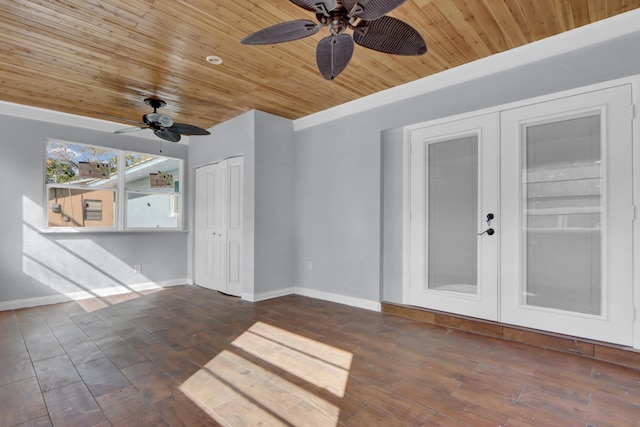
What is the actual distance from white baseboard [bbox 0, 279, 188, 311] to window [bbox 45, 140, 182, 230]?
943 millimetres

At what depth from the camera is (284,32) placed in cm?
192

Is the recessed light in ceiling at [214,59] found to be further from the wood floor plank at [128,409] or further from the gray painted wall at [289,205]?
the wood floor plank at [128,409]

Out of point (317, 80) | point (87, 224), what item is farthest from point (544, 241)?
point (87, 224)

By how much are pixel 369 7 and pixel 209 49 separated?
6.25 feet

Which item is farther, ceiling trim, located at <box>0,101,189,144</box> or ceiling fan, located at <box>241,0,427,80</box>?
ceiling trim, located at <box>0,101,189,144</box>

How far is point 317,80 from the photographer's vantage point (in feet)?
12.0

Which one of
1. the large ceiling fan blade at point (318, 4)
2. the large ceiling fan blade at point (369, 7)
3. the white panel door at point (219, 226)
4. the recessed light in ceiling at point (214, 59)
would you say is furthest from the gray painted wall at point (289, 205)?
the large ceiling fan blade at point (318, 4)

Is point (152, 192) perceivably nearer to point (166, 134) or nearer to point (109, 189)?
point (109, 189)

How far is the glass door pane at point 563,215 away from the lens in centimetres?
273

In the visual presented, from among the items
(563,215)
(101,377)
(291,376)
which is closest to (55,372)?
(101,377)

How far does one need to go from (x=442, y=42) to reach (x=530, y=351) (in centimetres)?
281

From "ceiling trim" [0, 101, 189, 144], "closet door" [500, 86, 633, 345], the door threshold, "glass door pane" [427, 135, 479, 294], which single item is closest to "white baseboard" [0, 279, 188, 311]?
"ceiling trim" [0, 101, 189, 144]

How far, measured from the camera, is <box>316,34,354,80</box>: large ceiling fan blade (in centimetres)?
201

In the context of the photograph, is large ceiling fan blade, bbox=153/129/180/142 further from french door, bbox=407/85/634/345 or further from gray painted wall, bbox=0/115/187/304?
french door, bbox=407/85/634/345
